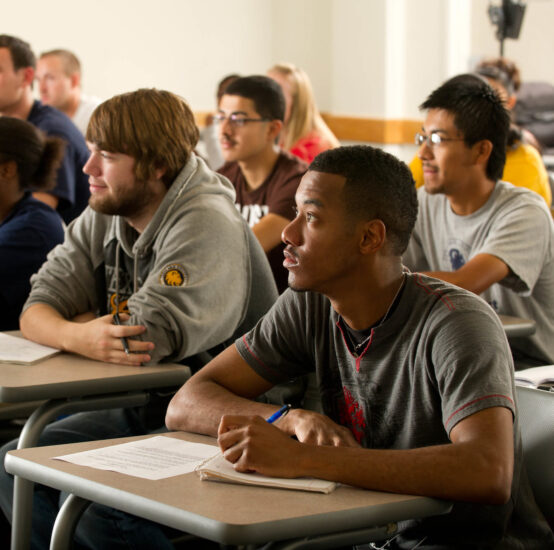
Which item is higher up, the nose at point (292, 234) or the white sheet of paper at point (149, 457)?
the nose at point (292, 234)

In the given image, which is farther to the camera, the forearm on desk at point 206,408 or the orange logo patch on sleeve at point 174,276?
the orange logo patch on sleeve at point 174,276

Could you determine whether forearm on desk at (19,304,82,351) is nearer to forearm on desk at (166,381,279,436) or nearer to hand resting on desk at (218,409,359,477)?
forearm on desk at (166,381,279,436)

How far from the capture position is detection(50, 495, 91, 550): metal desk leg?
142cm

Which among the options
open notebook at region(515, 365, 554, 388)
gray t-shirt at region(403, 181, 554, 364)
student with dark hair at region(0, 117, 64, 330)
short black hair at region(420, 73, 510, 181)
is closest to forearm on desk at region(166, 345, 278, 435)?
open notebook at region(515, 365, 554, 388)

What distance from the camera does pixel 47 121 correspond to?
392cm

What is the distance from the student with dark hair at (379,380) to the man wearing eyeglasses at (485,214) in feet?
3.05

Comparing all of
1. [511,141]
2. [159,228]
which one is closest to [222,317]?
[159,228]

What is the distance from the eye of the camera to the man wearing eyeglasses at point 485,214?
2.47m

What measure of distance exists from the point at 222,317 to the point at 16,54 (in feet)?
8.20

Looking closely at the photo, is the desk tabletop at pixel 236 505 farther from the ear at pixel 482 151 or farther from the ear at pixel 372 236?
the ear at pixel 482 151

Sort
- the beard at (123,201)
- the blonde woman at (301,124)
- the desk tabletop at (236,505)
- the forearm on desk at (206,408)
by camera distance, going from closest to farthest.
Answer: the desk tabletop at (236,505)
the forearm on desk at (206,408)
the beard at (123,201)
the blonde woman at (301,124)

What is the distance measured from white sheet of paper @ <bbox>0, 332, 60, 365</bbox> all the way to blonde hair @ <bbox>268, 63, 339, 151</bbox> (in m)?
2.57

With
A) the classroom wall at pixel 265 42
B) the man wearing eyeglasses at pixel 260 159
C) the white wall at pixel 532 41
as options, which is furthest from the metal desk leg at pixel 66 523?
the white wall at pixel 532 41

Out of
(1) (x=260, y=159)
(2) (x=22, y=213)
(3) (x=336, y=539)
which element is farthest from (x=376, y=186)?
(1) (x=260, y=159)
